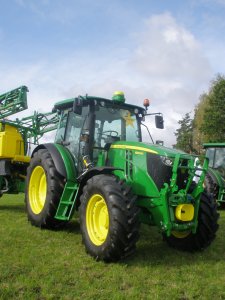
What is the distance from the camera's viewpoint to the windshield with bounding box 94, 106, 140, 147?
698cm

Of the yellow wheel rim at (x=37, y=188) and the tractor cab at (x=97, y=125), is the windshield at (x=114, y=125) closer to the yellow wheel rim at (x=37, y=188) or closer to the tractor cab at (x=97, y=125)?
the tractor cab at (x=97, y=125)

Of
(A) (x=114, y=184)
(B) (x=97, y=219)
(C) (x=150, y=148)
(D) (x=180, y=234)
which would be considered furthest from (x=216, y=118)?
(A) (x=114, y=184)

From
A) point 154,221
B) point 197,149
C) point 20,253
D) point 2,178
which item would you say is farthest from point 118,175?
point 197,149

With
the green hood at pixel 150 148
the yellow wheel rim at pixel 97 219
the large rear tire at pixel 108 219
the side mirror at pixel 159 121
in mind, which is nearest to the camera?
the large rear tire at pixel 108 219

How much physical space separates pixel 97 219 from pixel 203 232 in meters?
1.69

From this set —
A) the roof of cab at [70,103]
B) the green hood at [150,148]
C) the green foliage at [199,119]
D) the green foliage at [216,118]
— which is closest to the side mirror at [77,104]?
the roof of cab at [70,103]

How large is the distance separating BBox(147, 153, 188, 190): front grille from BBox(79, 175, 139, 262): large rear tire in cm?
58

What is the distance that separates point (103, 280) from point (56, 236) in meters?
2.31

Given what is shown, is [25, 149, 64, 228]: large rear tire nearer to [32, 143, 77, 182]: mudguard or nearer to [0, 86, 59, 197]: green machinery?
[32, 143, 77, 182]: mudguard

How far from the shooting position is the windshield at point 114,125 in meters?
6.98

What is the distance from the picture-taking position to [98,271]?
16.0ft

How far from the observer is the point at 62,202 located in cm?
660

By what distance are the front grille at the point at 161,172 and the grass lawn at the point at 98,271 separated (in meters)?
1.13

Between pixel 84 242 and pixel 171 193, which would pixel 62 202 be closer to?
pixel 84 242
